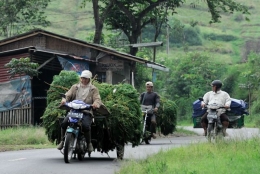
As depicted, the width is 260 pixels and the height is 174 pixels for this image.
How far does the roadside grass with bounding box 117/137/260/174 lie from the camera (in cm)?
1039

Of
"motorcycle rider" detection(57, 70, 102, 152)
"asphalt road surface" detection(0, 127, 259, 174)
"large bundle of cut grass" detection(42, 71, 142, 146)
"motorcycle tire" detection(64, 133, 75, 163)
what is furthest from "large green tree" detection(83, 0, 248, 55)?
"motorcycle tire" detection(64, 133, 75, 163)

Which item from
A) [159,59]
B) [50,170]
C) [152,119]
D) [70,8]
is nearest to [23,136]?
[152,119]

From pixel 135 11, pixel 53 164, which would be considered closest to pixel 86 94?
pixel 53 164

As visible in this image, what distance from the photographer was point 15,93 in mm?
29344

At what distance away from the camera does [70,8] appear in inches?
4879

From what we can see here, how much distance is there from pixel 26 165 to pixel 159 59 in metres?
56.0

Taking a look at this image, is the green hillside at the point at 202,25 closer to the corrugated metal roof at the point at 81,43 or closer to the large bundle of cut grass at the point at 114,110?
Answer: the corrugated metal roof at the point at 81,43

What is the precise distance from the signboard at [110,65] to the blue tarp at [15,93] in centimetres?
537

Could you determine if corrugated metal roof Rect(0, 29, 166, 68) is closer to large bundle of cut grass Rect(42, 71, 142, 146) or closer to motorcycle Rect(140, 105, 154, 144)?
motorcycle Rect(140, 105, 154, 144)

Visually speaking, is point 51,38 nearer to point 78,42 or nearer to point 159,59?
point 78,42

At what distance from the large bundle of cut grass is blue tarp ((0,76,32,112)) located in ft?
45.9

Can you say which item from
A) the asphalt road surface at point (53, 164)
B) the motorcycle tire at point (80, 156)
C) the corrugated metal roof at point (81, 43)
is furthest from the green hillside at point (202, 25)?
the motorcycle tire at point (80, 156)

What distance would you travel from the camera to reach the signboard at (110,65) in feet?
111

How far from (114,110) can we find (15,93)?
1526 cm
